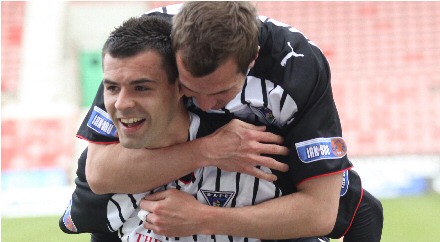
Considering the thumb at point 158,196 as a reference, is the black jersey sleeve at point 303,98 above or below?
above

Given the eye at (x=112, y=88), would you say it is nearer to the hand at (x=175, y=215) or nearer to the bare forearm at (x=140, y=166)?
the bare forearm at (x=140, y=166)

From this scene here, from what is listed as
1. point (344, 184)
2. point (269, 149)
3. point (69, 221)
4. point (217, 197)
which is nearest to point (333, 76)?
point (344, 184)

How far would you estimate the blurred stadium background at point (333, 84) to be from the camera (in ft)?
25.4

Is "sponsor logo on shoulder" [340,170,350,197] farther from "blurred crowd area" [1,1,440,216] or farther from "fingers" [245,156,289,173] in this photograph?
"blurred crowd area" [1,1,440,216]

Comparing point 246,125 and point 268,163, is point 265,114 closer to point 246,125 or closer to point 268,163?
point 246,125

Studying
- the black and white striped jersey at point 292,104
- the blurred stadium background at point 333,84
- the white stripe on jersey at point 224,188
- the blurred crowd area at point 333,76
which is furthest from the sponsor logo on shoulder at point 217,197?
the blurred crowd area at point 333,76

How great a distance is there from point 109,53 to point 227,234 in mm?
817

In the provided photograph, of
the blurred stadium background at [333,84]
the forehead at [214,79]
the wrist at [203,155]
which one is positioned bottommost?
the blurred stadium background at [333,84]

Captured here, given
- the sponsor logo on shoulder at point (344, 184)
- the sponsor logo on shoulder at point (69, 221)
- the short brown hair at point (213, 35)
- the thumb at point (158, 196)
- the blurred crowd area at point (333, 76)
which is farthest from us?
the blurred crowd area at point (333, 76)

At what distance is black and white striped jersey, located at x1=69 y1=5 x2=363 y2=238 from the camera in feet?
9.39

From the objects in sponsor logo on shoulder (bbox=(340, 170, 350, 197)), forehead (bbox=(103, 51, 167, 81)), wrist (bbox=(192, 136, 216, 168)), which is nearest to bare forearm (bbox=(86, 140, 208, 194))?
wrist (bbox=(192, 136, 216, 168))

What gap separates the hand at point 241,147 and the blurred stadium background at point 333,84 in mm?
4646

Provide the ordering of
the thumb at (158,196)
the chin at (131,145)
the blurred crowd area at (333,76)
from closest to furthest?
the chin at (131,145), the thumb at (158,196), the blurred crowd area at (333,76)

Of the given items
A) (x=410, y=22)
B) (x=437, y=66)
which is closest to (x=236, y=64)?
(x=437, y=66)
